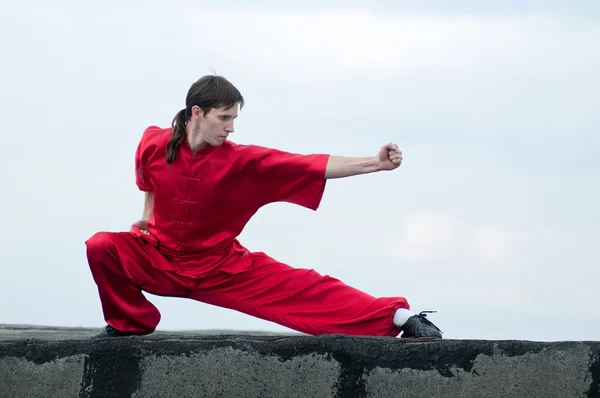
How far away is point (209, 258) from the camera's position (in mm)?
3762

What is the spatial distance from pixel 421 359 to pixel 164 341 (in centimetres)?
91

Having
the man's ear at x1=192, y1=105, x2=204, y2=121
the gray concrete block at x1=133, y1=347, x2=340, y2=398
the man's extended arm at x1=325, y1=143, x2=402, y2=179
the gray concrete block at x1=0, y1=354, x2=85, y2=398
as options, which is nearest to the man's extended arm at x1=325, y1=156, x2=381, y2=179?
the man's extended arm at x1=325, y1=143, x2=402, y2=179

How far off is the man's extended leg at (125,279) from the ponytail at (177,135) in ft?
1.22

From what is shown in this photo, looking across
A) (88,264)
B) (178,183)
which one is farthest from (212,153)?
(88,264)

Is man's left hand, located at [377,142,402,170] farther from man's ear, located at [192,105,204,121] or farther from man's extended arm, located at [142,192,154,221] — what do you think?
man's extended arm, located at [142,192,154,221]

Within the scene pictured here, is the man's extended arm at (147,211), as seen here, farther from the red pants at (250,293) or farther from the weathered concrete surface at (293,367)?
the weathered concrete surface at (293,367)

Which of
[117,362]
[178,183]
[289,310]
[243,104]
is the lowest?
[117,362]

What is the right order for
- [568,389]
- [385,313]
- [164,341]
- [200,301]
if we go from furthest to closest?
[200,301] → [385,313] → [164,341] → [568,389]

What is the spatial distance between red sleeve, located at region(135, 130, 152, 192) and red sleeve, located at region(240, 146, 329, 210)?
1.48 feet

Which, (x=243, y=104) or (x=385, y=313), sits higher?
(x=243, y=104)

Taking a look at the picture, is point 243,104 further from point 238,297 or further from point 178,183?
point 238,297

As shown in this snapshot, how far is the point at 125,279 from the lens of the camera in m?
3.73

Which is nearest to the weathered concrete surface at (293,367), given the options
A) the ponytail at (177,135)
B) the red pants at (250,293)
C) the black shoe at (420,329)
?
the black shoe at (420,329)

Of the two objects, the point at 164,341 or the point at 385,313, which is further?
the point at 385,313
